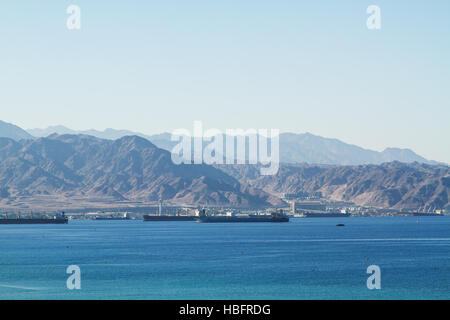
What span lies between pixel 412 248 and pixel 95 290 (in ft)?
356

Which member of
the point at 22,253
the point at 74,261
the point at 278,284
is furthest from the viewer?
the point at 22,253

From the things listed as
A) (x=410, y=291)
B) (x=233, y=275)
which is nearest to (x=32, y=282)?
(x=233, y=275)

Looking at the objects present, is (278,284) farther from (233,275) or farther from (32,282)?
(32,282)

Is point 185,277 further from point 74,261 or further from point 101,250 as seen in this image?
point 101,250

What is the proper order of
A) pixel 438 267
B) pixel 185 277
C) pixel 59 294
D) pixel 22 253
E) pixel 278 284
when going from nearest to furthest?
pixel 59 294, pixel 278 284, pixel 185 277, pixel 438 267, pixel 22 253

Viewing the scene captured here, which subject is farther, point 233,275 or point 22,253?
point 22,253

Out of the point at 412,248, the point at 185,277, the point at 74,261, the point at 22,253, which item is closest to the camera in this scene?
the point at 185,277

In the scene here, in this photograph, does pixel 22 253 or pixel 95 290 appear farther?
pixel 22 253

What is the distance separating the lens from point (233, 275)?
113m

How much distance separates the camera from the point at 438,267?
414 ft
